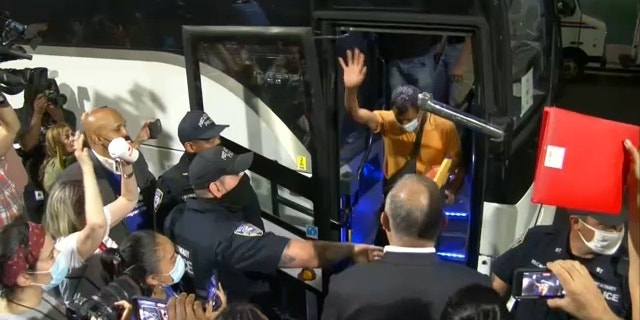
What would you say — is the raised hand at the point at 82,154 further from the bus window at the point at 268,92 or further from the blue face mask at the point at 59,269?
the bus window at the point at 268,92

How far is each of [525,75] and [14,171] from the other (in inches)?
109

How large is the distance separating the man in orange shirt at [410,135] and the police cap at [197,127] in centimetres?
71

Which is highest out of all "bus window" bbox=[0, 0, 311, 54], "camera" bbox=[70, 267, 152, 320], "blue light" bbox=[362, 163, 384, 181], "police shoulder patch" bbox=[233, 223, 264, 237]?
"bus window" bbox=[0, 0, 311, 54]

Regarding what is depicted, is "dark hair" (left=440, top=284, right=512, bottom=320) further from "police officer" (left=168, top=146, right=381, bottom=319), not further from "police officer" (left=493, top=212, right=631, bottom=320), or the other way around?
"police officer" (left=168, top=146, right=381, bottom=319)

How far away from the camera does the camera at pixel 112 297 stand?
253 centimetres

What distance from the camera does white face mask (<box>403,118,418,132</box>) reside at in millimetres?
→ 3744

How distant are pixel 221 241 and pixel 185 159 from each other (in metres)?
0.86

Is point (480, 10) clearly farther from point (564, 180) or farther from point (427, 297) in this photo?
point (427, 297)

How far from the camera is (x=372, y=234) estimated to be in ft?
13.0

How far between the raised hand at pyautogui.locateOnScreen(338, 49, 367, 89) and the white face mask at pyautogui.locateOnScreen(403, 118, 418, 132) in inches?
20.4

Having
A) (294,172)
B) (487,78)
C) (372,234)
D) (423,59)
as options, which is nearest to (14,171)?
(294,172)

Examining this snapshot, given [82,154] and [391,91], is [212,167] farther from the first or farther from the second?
[391,91]

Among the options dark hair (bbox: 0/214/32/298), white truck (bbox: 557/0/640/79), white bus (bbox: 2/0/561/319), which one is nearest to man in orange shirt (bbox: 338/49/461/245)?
white bus (bbox: 2/0/561/319)

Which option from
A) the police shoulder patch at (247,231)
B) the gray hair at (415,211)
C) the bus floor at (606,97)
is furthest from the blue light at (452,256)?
the bus floor at (606,97)
